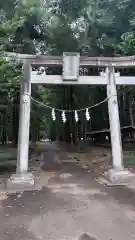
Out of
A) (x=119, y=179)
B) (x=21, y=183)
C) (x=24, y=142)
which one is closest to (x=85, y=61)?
(x=24, y=142)

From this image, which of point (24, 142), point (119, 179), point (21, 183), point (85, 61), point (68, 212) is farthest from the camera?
point (85, 61)

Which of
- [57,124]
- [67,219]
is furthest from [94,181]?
[57,124]

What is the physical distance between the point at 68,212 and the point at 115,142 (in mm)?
3780

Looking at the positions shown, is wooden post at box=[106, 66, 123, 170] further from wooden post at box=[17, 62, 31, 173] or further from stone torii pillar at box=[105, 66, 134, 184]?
wooden post at box=[17, 62, 31, 173]

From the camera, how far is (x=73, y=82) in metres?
9.05

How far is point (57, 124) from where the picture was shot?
30.4 meters

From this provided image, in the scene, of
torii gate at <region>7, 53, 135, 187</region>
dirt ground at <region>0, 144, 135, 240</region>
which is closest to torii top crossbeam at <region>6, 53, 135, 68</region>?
torii gate at <region>7, 53, 135, 187</region>

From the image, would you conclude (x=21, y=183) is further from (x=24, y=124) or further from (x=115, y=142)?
(x=115, y=142)

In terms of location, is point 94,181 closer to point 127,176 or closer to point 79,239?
point 127,176

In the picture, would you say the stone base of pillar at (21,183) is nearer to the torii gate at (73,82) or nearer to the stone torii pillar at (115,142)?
the torii gate at (73,82)

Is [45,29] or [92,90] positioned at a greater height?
[45,29]

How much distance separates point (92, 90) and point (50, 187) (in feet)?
39.6

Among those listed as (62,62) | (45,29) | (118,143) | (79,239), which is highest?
(45,29)

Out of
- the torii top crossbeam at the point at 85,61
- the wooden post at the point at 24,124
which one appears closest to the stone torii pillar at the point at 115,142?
the torii top crossbeam at the point at 85,61
